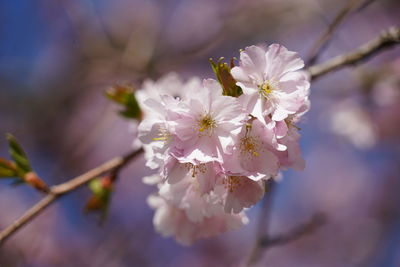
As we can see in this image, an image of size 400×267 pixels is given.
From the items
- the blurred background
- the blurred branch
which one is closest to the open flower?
the blurred branch

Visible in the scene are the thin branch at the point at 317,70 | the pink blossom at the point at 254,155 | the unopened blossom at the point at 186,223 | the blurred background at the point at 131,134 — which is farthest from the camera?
the blurred background at the point at 131,134

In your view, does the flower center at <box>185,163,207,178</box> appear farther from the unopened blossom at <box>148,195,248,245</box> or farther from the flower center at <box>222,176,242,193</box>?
the unopened blossom at <box>148,195,248,245</box>

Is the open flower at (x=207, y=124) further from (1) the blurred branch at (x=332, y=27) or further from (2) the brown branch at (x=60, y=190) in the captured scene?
(1) the blurred branch at (x=332, y=27)

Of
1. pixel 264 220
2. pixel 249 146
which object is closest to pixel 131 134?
pixel 264 220

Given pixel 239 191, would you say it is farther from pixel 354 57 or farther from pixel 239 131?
pixel 354 57

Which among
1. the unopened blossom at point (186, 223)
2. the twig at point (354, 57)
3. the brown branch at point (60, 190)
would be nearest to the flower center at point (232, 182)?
the unopened blossom at point (186, 223)

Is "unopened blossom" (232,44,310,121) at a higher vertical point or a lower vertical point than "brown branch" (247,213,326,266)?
higher
